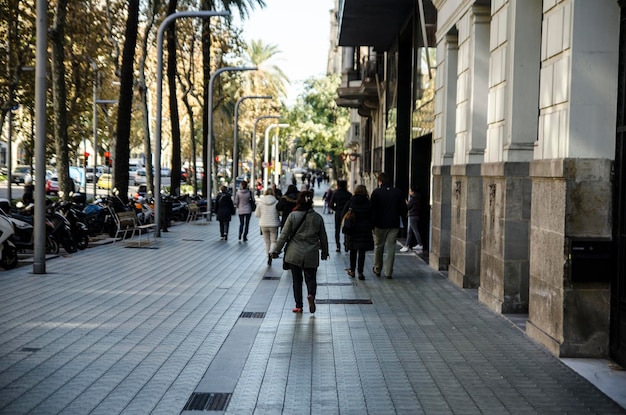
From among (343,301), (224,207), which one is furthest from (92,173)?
(343,301)

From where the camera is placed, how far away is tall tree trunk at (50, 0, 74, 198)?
23416 mm

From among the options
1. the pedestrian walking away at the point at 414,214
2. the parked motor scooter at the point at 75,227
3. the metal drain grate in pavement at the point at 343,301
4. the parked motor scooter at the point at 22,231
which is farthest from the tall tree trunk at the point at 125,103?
the metal drain grate in pavement at the point at 343,301

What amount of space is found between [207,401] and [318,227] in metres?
4.86

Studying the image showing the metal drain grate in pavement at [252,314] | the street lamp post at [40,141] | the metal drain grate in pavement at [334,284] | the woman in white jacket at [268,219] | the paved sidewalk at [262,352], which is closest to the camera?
the paved sidewalk at [262,352]

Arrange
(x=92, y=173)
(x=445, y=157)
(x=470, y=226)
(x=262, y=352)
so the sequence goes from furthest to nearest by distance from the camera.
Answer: (x=92, y=173)
(x=445, y=157)
(x=470, y=226)
(x=262, y=352)

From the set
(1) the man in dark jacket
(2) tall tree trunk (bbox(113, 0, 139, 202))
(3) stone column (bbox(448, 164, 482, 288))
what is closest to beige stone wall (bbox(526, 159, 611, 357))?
(3) stone column (bbox(448, 164, 482, 288))

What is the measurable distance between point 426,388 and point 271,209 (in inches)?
455

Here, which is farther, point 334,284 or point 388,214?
point 388,214

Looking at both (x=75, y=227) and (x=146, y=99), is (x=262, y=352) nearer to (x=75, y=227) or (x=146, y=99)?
(x=75, y=227)

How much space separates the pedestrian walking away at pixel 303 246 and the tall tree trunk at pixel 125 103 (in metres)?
16.4

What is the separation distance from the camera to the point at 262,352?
8.94 metres

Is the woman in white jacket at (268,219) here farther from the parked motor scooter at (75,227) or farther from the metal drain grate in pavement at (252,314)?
the metal drain grate in pavement at (252,314)

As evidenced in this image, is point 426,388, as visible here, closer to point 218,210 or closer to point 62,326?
point 62,326

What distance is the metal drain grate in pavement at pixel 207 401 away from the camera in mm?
6742
